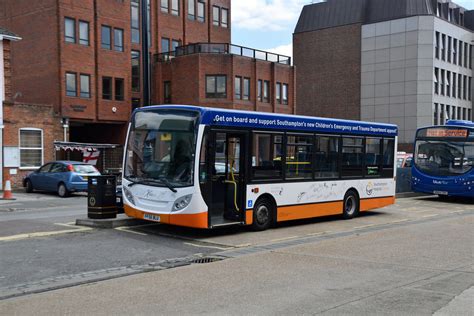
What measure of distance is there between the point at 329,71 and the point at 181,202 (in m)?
53.4

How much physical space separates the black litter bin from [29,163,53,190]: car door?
498 inches

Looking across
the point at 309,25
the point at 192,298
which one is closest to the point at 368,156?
the point at 192,298

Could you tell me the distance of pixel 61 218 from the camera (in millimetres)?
14398

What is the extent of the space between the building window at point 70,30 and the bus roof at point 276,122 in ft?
79.4

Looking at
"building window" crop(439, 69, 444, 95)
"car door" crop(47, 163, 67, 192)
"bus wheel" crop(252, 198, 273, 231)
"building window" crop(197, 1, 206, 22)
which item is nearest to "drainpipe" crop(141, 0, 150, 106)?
"bus wheel" crop(252, 198, 273, 231)

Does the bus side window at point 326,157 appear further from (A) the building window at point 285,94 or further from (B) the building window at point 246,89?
(A) the building window at point 285,94

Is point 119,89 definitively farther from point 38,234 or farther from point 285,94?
point 38,234

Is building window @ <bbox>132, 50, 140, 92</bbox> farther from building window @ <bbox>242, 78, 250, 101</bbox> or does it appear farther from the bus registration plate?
the bus registration plate

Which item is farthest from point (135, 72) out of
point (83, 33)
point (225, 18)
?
point (225, 18)

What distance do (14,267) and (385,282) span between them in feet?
18.3

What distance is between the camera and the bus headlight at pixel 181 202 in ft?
35.5

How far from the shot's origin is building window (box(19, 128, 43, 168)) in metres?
28.1

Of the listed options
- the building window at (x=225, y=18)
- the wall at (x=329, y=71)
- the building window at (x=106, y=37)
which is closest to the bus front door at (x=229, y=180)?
the building window at (x=106, y=37)

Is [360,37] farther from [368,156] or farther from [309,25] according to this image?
[368,156]
